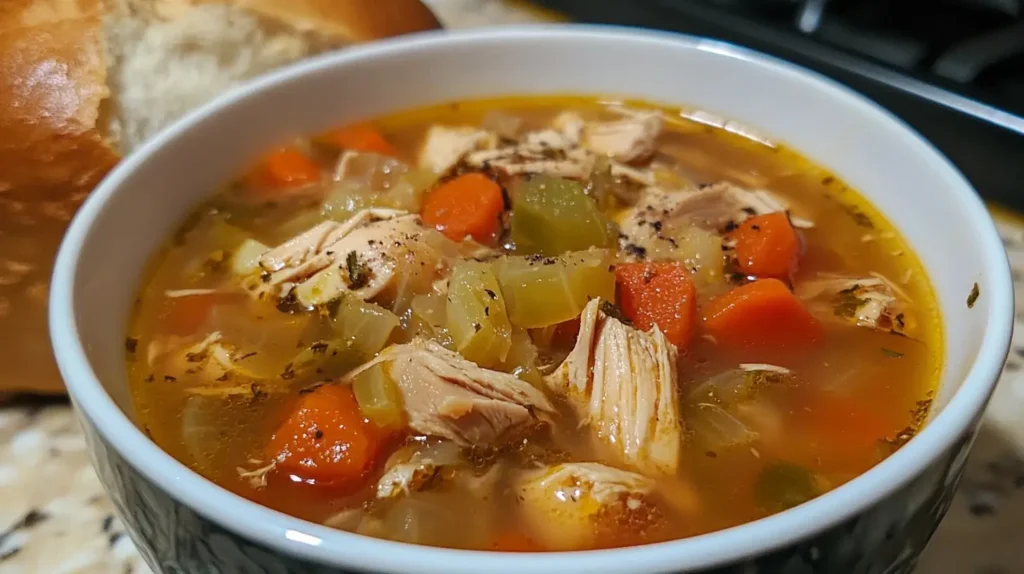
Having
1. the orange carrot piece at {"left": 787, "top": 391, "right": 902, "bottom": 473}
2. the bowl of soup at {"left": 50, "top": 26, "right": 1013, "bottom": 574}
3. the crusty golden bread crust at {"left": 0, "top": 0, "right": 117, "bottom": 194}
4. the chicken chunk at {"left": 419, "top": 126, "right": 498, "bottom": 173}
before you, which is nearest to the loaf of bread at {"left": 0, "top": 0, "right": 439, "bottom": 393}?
the crusty golden bread crust at {"left": 0, "top": 0, "right": 117, "bottom": 194}

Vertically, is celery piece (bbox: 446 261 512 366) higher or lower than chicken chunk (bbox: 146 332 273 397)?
higher

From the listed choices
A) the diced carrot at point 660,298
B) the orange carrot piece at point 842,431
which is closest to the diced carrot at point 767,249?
the diced carrot at point 660,298

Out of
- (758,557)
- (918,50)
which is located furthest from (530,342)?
(918,50)

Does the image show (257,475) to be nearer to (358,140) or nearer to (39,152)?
(39,152)

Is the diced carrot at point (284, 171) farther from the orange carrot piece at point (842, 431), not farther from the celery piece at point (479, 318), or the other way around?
the orange carrot piece at point (842, 431)

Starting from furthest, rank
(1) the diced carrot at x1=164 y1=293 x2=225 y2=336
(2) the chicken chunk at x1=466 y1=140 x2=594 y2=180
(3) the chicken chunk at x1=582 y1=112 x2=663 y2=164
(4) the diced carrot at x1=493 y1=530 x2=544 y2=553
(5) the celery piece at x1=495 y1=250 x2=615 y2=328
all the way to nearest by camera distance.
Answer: (3) the chicken chunk at x1=582 y1=112 x2=663 y2=164, (2) the chicken chunk at x1=466 y1=140 x2=594 y2=180, (1) the diced carrot at x1=164 y1=293 x2=225 y2=336, (5) the celery piece at x1=495 y1=250 x2=615 y2=328, (4) the diced carrot at x1=493 y1=530 x2=544 y2=553

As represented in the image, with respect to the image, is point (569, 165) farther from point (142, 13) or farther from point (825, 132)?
point (142, 13)

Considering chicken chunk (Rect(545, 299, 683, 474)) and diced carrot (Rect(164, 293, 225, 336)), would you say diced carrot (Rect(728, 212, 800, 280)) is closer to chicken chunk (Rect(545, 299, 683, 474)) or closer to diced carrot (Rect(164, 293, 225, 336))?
chicken chunk (Rect(545, 299, 683, 474))
